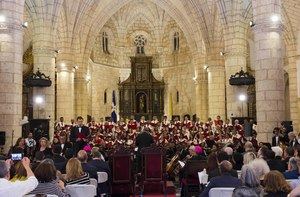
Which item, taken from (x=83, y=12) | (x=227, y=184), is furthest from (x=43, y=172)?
(x=83, y=12)

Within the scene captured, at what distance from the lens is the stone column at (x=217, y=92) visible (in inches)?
941

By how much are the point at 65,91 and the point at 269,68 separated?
1489 cm

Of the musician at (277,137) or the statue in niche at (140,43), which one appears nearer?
the musician at (277,137)

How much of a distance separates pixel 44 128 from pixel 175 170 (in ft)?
27.2

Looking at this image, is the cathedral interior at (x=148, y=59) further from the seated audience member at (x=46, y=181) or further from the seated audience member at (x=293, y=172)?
the seated audience member at (x=46, y=181)

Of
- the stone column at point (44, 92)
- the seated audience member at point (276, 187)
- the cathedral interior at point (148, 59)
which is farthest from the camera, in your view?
the stone column at point (44, 92)

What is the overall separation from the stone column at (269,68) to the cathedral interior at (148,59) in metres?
0.03

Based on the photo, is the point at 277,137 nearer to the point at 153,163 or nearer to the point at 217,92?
the point at 153,163

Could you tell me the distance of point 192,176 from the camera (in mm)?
9281

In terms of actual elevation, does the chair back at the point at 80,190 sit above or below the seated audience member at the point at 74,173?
below

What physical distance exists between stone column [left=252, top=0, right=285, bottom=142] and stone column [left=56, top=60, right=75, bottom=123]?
1435 cm

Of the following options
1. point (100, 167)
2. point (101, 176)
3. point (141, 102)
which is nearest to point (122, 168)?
point (100, 167)

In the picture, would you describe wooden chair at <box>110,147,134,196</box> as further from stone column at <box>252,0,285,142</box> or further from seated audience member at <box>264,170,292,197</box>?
seated audience member at <box>264,170,292,197</box>

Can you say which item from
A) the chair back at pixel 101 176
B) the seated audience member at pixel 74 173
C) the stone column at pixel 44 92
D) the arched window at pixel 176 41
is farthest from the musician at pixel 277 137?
the arched window at pixel 176 41
